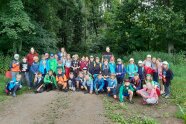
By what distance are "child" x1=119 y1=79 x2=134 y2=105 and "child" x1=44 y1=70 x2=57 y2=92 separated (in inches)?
125

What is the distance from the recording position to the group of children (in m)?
14.5

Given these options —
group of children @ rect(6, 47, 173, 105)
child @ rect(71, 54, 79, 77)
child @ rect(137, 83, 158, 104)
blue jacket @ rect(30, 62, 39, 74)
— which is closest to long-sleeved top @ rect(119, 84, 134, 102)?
group of children @ rect(6, 47, 173, 105)

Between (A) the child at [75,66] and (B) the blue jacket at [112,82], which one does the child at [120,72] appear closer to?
(B) the blue jacket at [112,82]

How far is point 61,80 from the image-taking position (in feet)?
51.5

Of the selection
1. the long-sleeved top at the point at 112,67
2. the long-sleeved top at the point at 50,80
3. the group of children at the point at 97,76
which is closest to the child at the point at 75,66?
the group of children at the point at 97,76

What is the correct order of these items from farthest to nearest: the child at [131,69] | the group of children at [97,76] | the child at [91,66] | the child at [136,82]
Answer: the child at [91,66] < the child at [131,69] < the child at [136,82] < the group of children at [97,76]

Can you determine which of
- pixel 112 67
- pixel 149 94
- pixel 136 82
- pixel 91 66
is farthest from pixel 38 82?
pixel 149 94

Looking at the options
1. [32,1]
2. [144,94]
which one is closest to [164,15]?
[32,1]

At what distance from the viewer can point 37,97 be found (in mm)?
14672

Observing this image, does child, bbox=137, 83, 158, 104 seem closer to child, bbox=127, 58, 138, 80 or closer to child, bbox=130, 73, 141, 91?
child, bbox=130, 73, 141, 91

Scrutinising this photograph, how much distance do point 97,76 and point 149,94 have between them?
2.51 meters

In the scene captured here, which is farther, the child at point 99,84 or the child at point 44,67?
the child at point 44,67

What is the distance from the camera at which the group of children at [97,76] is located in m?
14.5

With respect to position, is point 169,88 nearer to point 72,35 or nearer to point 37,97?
point 37,97
